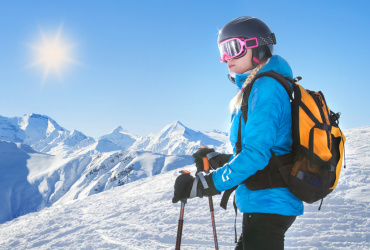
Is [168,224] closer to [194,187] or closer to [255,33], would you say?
[194,187]

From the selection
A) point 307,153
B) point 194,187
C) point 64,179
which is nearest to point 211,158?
point 194,187

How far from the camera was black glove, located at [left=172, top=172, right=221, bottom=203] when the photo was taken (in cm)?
226

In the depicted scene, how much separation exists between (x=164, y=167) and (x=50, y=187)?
82.4m

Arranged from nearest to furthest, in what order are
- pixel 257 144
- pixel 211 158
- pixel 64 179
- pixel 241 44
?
pixel 257 144
pixel 241 44
pixel 211 158
pixel 64 179

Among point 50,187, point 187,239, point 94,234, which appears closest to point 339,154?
point 187,239

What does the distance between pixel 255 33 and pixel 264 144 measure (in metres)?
1.14

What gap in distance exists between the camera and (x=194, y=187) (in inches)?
89.9

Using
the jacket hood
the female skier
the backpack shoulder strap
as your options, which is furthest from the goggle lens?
the backpack shoulder strap

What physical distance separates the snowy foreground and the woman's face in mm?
3850

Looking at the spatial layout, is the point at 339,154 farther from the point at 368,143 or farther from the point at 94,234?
the point at 368,143

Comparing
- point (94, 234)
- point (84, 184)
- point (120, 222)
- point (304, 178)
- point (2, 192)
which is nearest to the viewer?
point (304, 178)

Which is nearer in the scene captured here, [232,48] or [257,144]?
[257,144]

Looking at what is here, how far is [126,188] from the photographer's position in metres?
11.3

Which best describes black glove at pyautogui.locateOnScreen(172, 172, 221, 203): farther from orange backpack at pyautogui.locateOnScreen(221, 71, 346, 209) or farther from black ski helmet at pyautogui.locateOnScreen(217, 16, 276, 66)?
black ski helmet at pyautogui.locateOnScreen(217, 16, 276, 66)
